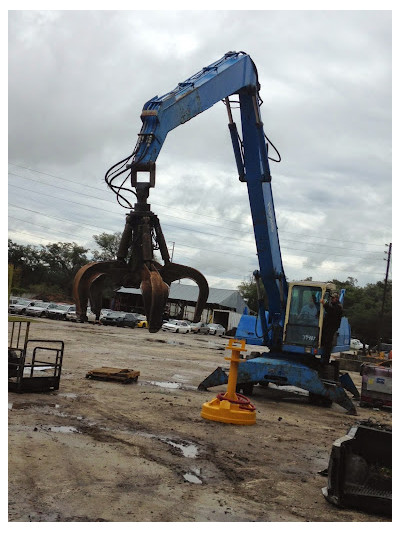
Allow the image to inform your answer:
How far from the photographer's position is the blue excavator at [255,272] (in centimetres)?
738

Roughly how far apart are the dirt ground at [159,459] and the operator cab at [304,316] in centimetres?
148

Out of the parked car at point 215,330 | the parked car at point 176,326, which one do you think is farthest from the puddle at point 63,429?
the parked car at point 215,330

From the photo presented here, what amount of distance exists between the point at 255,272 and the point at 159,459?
272 inches

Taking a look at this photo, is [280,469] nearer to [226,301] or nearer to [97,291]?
[97,291]

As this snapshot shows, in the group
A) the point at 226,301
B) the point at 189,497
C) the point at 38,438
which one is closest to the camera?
the point at 189,497

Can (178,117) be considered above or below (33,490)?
above

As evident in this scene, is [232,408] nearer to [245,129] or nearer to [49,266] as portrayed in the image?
[245,129]

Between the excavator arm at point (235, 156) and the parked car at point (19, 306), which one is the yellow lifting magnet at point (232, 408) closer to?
the excavator arm at point (235, 156)

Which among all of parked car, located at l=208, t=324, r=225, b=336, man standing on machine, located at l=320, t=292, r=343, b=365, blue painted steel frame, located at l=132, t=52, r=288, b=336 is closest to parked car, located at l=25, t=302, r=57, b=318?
parked car, located at l=208, t=324, r=225, b=336

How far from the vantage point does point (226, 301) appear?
211 feet

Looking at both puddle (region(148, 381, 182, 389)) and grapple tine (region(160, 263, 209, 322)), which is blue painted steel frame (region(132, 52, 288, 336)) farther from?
puddle (region(148, 381, 182, 389))

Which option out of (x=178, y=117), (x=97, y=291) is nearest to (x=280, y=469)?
(x=97, y=291)

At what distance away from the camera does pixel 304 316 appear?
1317 centimetres

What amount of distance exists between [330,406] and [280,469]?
22.1 feet
